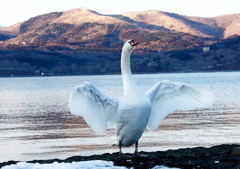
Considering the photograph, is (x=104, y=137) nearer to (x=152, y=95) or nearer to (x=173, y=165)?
(x=152, y=95)

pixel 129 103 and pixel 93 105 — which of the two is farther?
pixel 93 105

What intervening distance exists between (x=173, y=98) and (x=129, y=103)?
1957mm

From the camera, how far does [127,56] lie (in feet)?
38.5

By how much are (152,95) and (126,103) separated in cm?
134

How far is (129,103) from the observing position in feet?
36.4

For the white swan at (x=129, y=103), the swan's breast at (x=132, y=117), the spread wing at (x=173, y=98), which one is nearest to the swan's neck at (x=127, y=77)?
the white swan at (x=129, y=103)

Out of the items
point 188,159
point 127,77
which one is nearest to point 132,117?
point 127,77

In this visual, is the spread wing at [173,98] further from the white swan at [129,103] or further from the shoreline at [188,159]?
the shoreline at [188,159]

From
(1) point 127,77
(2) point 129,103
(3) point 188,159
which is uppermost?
(1) point 127,77

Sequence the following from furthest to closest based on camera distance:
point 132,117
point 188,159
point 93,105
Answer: point 93,105, point 188,159, point 132,117

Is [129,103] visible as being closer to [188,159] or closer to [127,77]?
[127,77]

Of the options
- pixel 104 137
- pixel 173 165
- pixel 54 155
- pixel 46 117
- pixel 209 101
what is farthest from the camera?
pixel 46 117

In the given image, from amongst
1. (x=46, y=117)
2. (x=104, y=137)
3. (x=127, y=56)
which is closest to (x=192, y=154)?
(x=127, y=56)

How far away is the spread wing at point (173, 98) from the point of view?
40.2 ft
